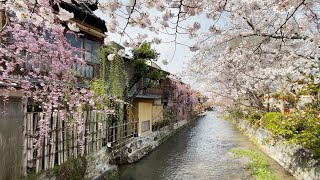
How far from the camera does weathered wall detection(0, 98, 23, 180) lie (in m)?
5.94

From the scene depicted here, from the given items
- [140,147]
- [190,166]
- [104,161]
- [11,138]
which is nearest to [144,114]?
[140,147]

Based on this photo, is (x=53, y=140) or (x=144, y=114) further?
(x=144, y=114)

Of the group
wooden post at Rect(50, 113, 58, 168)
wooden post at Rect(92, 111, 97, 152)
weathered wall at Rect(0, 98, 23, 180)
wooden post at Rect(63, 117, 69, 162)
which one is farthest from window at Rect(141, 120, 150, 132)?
weathered wall at Rect(0, 98, 23, 180)

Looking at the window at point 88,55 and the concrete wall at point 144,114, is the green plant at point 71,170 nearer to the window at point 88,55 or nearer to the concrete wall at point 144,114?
the window at point 88,55

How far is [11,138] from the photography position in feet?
20.3

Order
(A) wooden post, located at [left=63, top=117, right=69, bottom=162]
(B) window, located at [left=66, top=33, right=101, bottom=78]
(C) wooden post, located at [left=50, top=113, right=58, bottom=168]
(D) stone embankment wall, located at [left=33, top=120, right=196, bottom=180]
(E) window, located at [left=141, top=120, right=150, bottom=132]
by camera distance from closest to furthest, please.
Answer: (C) wooden post, located at [left=50, top=113, right=58, bottom=168]
(D) stone embankment wall, located at [left=33, top=120, right=196, bottom=180]
(A) wooden post, located at [left=63, top=117, right=69, bottom=162]
(B) window, located at [left=66, top=33, right=101, bottom=78]
(E) window, located at [left=141, top=120, right=150, bottom=132]

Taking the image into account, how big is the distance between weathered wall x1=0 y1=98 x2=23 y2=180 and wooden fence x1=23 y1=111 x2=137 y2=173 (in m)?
0.19

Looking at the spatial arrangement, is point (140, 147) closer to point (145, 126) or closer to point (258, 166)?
point (145, 126)

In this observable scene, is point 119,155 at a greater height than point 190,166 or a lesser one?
greater

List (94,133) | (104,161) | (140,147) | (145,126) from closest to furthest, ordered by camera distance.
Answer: (94,133), (104,161), (140,147), (145,126)

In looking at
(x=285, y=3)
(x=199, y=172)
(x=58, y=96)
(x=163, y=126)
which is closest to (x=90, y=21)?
(x=58, y=96)

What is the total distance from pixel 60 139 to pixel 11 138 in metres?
1.77

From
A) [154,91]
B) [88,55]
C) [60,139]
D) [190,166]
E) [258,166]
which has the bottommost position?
[190,166]

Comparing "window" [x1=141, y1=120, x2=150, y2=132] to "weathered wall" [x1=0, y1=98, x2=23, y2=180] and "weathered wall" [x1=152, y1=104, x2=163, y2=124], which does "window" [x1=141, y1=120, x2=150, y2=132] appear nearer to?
"weathered wall" [x1=152, y1=104, x2=163, y2=124]
